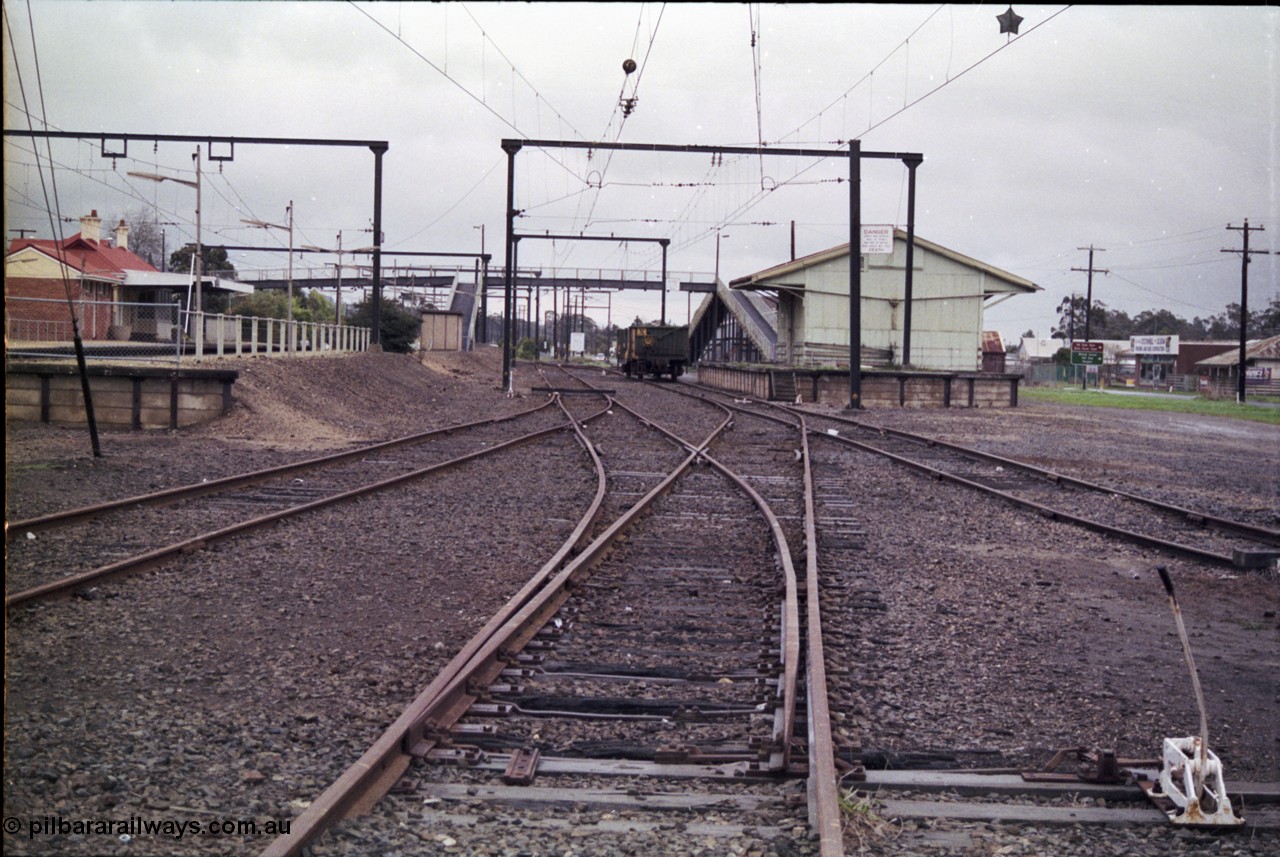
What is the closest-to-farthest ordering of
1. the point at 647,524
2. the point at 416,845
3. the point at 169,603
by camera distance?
the point at 416,845 < the point at 169,603 < the point at 647,524

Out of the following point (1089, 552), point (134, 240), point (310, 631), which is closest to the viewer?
point (310, 631)

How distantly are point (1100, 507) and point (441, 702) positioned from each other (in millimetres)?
9888

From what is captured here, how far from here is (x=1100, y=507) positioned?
41.6ft

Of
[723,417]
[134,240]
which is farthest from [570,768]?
[134,240]

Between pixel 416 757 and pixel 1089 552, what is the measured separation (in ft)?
23.6

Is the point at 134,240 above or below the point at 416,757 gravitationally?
above

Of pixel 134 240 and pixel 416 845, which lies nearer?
pixel 416 845

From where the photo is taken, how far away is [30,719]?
4.71m

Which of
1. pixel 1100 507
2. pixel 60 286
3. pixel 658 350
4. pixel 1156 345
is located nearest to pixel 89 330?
pixel 60 286

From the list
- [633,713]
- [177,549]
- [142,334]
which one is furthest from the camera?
[142,334]

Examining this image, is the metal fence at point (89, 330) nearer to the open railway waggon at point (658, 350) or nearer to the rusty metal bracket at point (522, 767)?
the rusty metal bracket at point (522, 767)

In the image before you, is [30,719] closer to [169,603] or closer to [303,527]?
[169,603]

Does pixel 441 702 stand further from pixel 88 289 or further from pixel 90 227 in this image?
pixel 90 227

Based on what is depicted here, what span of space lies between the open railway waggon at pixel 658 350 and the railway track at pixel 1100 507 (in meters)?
40.3
